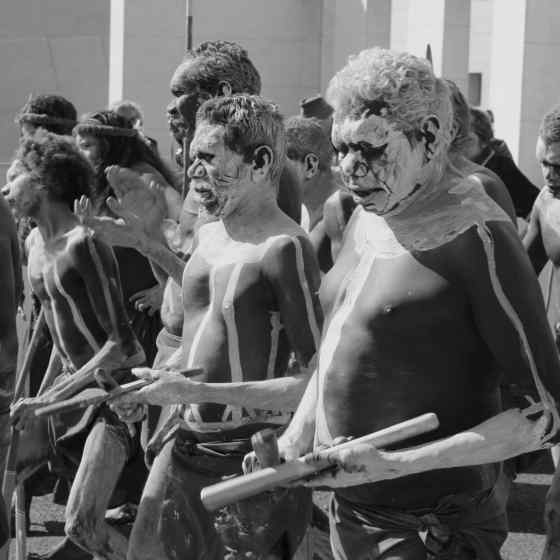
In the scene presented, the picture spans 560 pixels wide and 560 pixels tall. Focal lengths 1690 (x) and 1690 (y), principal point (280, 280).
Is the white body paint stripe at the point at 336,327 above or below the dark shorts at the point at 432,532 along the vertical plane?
above

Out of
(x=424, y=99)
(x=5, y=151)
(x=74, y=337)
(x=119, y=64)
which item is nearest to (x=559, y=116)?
(x=74, y=337)

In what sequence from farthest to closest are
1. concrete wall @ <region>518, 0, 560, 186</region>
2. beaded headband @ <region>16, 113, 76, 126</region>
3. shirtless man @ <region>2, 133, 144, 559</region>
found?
1. concrete wall @ <region>518, 0, 560, 186</region>
2. beaded headband @ <region>16, 113, 76, 126</region>
3. shirtless man @ <region>2, 133, 144, 559</region>

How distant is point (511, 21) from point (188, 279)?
7.82 meters

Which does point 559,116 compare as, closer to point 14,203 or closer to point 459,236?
point 14,203

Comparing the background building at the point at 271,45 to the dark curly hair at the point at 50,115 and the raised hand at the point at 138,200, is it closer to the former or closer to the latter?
the dark curly hair at the point at 50,115

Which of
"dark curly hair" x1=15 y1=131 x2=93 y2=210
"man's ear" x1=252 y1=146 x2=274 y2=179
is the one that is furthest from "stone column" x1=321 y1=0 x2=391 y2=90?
"man's ear" x1=252 y1=146 x2=274 y2=179

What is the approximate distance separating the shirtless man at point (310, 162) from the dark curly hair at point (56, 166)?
1466 millimetres

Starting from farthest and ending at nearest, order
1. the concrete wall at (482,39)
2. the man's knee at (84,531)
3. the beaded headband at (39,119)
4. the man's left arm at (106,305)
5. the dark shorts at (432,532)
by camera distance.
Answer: the concrete wall at (482,39), the beaded headband at (39,119), the man's left arm at (106,305), the man's knee at (84,531), the dark shorts at (432,532)

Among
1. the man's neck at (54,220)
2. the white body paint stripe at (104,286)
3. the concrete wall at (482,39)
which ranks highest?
the man's neck at (54,220)

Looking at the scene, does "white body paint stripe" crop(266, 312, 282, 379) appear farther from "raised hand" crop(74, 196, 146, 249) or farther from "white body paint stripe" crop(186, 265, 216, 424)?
"raised hand" crop(74, 196, 146, 249)

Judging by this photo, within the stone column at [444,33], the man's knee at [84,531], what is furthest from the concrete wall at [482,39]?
the man's knee at [84,531]

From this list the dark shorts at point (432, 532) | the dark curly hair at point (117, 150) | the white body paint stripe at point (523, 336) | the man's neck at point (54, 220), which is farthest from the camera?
the dark curly hair at point (117, 150)

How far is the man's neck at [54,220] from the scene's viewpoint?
20.9 feet

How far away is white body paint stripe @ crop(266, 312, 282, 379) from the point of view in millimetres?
4500
